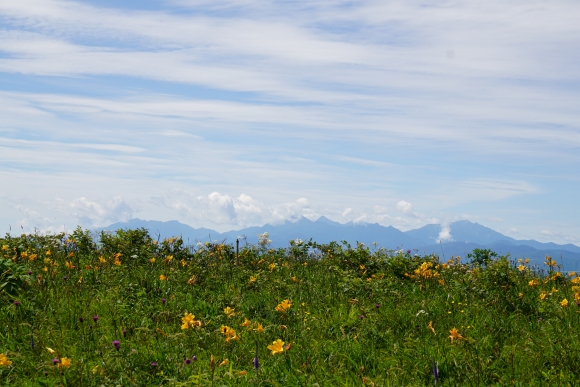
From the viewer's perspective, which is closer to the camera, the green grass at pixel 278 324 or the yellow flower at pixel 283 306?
the green grass at pixel 278 324

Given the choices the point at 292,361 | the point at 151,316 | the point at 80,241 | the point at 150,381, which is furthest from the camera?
the point at 80,241

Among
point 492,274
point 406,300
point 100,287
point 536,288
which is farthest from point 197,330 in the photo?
point 536,288

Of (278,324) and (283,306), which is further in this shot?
(278,324)

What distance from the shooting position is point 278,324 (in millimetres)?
6113

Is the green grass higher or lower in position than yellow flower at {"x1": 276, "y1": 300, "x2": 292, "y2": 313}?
lower

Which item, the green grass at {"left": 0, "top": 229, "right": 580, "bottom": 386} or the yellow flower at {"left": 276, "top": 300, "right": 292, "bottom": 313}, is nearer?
the green grass at {"left": 0, "top": 229, "right": 580, "bottom": 386}

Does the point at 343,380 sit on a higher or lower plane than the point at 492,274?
lower

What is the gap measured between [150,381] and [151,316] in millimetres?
1864

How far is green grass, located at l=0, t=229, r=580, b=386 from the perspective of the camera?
4.56 m

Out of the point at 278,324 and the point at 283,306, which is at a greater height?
the point at 283,306

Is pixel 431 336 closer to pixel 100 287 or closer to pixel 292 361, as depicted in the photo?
pixel 292 361

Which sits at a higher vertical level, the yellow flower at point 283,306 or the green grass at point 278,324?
the yellow flower at point 283,306

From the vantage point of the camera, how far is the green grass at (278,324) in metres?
4.56

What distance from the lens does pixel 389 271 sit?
8977 millimetres
